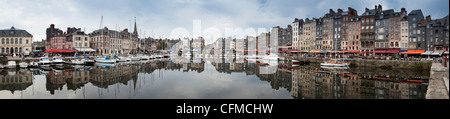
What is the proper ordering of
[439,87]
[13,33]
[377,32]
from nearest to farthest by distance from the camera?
[439,87]
[13,33]
[377,32]

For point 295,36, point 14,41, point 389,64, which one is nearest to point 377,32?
point 389,64

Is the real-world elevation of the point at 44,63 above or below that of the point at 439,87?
above

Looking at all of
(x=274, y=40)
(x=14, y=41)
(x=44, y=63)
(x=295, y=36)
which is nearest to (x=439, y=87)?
(x=44, y=63)

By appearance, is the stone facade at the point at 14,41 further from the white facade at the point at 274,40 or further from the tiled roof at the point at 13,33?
the white facade at the point at 274,40

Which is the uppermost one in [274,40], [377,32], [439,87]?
[274,40]

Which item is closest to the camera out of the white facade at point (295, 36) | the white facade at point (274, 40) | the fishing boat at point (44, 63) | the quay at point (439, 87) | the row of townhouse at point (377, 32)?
the quay at point (439, 87)

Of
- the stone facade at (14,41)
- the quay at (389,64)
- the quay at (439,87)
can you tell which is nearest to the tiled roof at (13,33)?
the stone facade at (14,41)

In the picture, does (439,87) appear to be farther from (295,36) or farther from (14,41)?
(14,41)

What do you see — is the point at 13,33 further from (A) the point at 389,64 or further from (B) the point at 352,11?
(B) the point at 352,11

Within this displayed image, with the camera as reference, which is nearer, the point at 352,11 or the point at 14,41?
the point at 14,41

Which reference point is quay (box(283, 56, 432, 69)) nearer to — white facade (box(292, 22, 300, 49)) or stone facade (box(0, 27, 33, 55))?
white facade (box(292, 22, 300, 49))

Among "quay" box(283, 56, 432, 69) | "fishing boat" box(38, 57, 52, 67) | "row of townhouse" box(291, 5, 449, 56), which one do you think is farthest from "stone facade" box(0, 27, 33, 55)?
"row of townhouse" box(291, 5, 449, 56)

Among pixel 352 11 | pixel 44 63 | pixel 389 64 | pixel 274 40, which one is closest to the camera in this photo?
pixel 389 64
